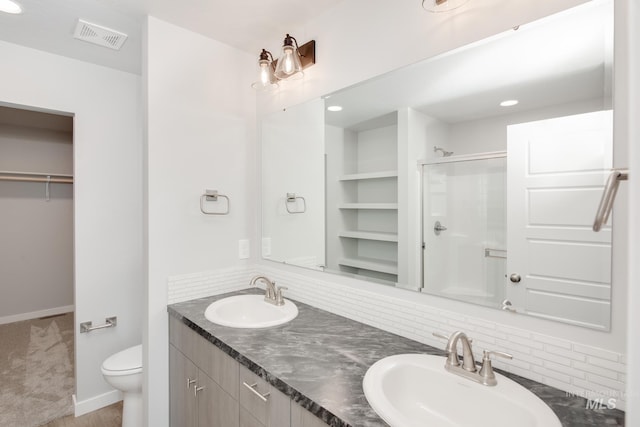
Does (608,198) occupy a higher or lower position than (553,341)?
higher

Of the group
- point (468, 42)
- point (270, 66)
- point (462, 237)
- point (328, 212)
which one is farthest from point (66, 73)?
point (462, 237)

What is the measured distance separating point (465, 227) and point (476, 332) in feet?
1.24

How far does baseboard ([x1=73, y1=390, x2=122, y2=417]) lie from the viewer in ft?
7.36

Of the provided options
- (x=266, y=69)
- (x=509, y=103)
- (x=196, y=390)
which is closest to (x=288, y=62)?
(x=266, y=69)

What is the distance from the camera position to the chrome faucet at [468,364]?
3.22 feet

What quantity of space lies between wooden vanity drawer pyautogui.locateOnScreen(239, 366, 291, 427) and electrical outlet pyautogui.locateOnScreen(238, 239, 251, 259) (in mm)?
981

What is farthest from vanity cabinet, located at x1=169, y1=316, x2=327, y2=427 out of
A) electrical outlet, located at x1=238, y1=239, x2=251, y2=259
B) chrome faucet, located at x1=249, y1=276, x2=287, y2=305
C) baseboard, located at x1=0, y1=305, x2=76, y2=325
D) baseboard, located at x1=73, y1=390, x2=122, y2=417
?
baseboard, located at x1=0, y1=305, x2=76, y2=325

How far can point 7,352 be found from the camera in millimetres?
3031

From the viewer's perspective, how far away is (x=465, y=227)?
1185 millimetres

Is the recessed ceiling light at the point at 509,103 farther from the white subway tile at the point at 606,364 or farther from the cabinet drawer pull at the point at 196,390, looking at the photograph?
the cabinet drawer pull at the point at 196,390

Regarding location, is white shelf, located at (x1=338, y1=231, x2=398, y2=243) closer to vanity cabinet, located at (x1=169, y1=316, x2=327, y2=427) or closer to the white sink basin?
the white sink basin

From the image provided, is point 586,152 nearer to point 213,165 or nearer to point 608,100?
point 608,100

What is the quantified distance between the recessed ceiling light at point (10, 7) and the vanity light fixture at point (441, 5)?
2.01m

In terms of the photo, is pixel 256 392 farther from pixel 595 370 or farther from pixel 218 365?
pixel 595 370
